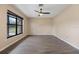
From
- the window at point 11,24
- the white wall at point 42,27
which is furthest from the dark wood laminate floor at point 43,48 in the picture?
the white wall at point 42,27

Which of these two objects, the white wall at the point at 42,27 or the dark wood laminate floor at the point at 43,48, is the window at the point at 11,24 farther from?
the white wall at the point at 42,27

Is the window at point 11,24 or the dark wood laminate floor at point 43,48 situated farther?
the window at point 11,24

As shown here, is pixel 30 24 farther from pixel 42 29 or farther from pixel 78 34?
pixel 78 34

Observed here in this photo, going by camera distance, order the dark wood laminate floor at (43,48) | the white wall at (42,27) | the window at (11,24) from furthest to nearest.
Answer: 1. the white wall at (42,27)
2. the window at (11,24)
3. the dark wood laminate floor at (43,48)

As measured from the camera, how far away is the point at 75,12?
5371mm

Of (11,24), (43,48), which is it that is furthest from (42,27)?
(43,48)

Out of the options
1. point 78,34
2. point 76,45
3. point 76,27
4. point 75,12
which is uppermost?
point 75,12

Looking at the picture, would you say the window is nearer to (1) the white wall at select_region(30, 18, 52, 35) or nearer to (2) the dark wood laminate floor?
(2) the dark wood laminate floor
